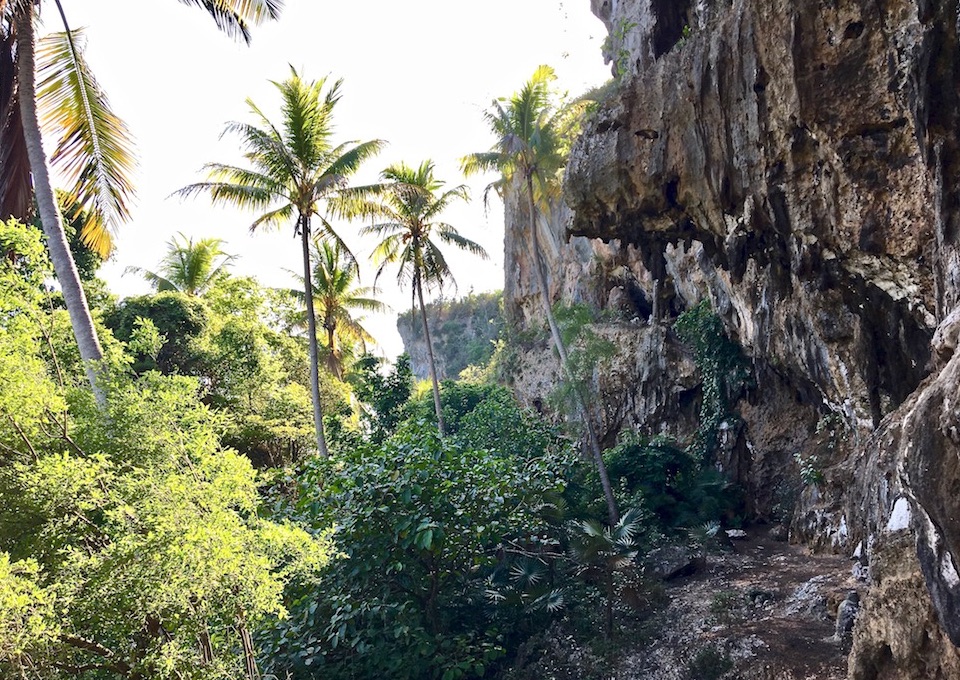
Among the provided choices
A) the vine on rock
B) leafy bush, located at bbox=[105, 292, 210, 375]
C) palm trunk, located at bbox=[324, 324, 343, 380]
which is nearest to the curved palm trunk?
leafy bush, located at bbox=[105, 292, 210, 375]

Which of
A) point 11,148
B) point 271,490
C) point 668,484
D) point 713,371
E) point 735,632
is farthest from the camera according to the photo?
point 713,371

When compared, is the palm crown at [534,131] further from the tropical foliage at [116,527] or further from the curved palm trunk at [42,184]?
the tropical foliage at [116,527]

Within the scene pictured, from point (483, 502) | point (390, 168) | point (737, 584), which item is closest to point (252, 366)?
point (390, 168)

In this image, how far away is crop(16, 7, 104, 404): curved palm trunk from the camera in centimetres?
612

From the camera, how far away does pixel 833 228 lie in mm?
7434

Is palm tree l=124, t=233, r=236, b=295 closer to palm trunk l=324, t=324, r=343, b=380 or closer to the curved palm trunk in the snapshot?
palm trunk l=324, t=324, r=343, b=380

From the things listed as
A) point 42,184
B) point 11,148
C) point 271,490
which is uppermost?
point 11,148

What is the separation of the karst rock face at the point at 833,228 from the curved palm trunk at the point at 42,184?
23.1ft

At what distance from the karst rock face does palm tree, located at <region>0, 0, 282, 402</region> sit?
240 inches

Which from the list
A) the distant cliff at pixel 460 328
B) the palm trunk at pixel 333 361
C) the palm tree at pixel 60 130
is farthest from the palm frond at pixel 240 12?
the distant cliff at pixel 460 328

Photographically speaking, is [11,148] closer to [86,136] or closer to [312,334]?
[86,136]

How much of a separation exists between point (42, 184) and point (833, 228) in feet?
29.4

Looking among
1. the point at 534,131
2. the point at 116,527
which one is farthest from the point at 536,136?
the point at 116,527

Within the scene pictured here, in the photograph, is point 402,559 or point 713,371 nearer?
point 402,559
